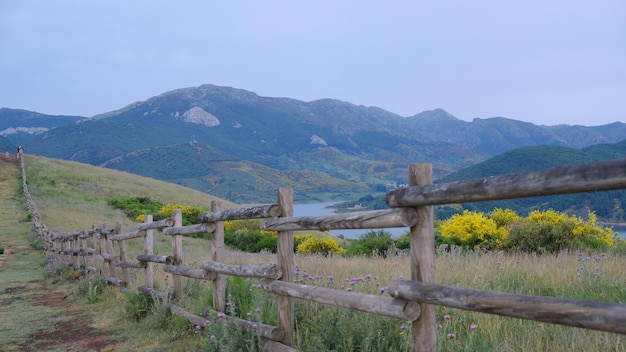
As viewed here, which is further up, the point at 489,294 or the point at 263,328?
the point at 489,294

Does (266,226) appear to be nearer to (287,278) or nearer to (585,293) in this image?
(287,278)

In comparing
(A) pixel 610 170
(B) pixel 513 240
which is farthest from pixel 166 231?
(B) pixel 513 240

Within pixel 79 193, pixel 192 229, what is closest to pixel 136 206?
pixel 79 193

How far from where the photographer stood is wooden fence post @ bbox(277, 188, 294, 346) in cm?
546

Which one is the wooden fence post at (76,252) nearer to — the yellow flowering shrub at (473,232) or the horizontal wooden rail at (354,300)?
the yellow flowering shrub at (473,232)

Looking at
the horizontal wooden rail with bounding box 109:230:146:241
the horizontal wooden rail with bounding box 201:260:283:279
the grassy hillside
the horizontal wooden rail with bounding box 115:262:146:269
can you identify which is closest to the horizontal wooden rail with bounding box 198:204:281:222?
the horizontal wooden rail with bounding box 201:260:283:279

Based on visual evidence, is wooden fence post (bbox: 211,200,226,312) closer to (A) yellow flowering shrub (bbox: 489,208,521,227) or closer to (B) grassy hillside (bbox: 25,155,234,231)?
(A) yellow flowering shrub (bbox: 489,208,521,227)

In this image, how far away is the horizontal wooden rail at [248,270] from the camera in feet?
18.4

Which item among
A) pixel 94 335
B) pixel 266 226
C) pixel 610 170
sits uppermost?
pixel 610 170

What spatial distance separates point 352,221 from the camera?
4.50m

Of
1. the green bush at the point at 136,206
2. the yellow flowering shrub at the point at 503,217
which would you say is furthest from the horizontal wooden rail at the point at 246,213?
the green bush at the point at 136,206

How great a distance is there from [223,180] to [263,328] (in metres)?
178

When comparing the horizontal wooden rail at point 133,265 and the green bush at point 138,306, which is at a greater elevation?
the horizontal wooden rail at point 133,265

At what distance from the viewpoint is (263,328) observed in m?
5.61
